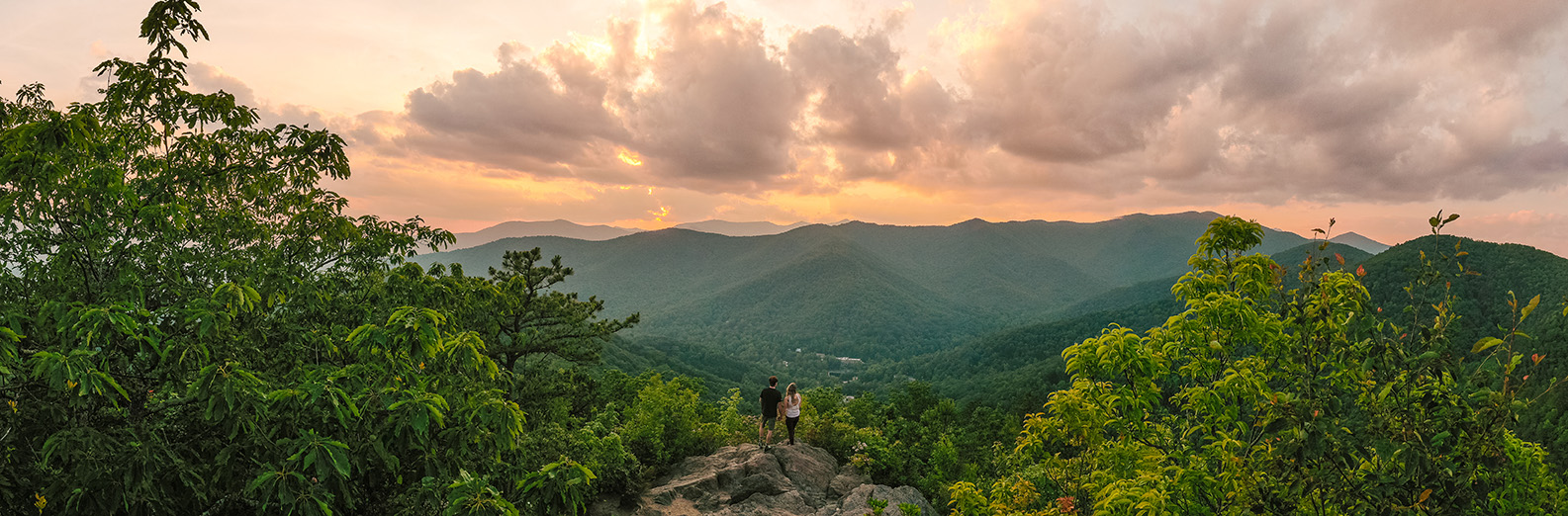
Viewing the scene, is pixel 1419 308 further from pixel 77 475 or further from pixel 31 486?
pixel 31 486

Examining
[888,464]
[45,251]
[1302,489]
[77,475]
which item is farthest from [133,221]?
[888,464]

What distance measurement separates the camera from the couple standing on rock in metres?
16.7

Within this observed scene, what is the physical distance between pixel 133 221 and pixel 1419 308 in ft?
A: 38.8

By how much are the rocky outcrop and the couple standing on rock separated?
0.42 m

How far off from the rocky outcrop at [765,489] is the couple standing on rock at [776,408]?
1.37ft

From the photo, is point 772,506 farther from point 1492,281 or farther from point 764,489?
point 1492,281

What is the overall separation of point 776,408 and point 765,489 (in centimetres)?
248

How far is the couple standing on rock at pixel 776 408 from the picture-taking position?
657 inches

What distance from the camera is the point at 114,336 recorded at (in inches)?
211

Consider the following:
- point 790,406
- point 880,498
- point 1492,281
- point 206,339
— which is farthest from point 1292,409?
point 1492,281

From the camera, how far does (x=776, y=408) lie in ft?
55.2

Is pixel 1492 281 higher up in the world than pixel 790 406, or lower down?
higher up

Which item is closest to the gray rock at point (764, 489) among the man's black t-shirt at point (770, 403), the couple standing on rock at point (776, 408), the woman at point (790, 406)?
the couple standing on rock at point (776, 408)

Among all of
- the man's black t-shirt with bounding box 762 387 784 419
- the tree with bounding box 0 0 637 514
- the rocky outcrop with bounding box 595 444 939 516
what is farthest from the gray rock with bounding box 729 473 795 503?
the tree with bounding box 0 0 637 514
